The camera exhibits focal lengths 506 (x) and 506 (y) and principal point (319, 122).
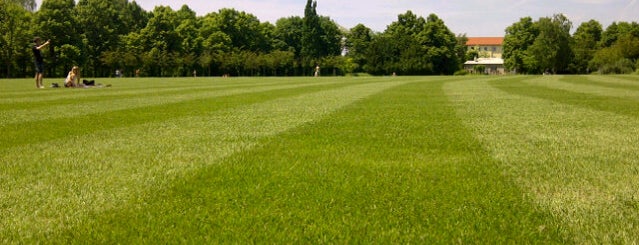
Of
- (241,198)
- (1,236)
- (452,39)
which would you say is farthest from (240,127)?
(452,39)

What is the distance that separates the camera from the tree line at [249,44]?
75500 millimetres

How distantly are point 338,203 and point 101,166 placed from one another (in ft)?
8.67

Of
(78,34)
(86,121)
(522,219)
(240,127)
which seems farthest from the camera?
(78,34)

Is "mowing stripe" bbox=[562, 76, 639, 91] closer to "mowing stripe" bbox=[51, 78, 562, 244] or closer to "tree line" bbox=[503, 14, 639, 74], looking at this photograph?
"mowing stripe" bbox=[51, 78, 562, 244]

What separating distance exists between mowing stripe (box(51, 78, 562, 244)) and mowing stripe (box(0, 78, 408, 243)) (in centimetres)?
23

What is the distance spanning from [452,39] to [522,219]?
10881cm

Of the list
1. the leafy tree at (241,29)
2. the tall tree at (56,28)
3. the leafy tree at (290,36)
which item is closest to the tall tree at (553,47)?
the leafy tree at (290,36)

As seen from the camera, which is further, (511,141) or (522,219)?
(511,141)

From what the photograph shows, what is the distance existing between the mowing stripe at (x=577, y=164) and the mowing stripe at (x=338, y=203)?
0.71ft

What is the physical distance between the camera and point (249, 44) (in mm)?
103062

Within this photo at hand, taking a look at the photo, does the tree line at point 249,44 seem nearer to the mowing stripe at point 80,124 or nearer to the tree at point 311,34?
the tree at point 311,34

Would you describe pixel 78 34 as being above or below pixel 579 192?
above

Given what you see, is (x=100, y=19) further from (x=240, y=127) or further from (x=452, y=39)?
(x=240, y=127)

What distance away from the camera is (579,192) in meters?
3.86
